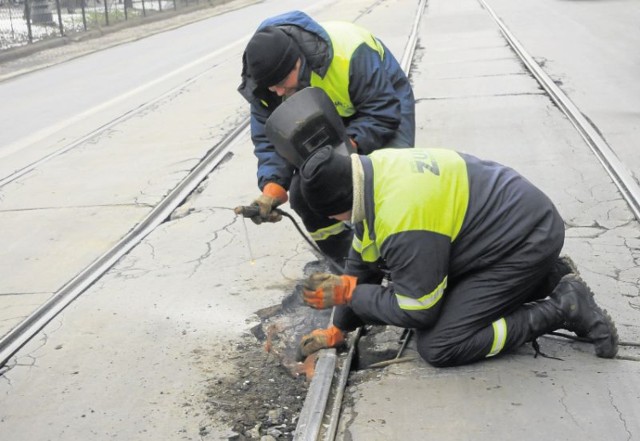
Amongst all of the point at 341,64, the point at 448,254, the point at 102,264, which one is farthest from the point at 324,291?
the point at 102,264

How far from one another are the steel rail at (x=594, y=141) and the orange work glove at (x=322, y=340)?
2.77 metres

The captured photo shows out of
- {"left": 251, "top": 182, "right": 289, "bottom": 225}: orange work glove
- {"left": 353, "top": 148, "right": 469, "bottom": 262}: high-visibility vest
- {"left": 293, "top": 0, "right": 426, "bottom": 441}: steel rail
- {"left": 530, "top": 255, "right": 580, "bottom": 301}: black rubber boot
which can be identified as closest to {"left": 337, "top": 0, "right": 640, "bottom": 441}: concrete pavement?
{"left": 293, "top": 0, "right": 426, "bottom": 441}: steel rail

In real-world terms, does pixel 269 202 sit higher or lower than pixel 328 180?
lower

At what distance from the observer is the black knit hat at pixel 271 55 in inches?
173

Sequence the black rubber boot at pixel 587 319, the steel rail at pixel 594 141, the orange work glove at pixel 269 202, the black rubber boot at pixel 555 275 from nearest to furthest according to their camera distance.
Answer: the black rubber boot at pixel 587 319
the black rubber boot at pixel 555 275
the orange work glove at pixel 269 202
the steel rail at pixel 594 141

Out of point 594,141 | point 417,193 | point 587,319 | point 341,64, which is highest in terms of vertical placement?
point 341,64

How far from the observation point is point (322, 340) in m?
Result: 4.42

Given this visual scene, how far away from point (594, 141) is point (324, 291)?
509 cm

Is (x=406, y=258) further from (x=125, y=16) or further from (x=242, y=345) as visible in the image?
(x=125, y=16)

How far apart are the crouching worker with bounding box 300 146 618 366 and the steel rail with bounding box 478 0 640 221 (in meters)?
2.38

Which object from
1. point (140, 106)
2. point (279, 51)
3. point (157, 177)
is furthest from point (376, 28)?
point (279, 51)

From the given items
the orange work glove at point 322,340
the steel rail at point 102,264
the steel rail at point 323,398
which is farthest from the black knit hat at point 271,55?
the steel rail at point 102,264

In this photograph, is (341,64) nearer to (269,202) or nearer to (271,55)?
(271,55)

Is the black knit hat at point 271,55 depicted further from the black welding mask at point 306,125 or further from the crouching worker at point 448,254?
the crouching worker at point 448,254
